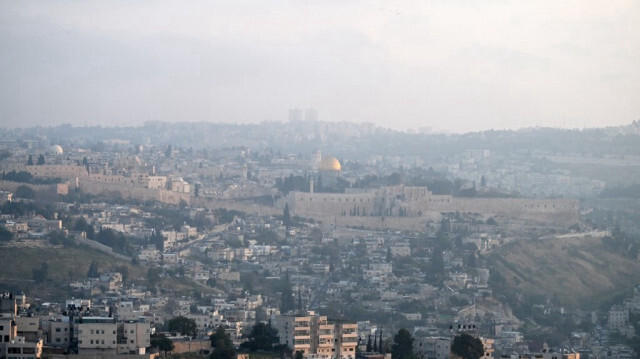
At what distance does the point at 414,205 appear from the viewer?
7025 cm

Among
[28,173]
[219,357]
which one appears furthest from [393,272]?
[219,357]

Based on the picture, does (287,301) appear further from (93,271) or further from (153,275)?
(93,271)

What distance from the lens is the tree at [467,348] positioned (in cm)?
3475

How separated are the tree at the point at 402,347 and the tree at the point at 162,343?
4.79m

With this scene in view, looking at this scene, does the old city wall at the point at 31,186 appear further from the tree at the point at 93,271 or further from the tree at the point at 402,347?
the tree at the point at 402,347

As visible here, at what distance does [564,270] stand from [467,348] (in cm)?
2467

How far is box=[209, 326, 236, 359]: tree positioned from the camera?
103 feet

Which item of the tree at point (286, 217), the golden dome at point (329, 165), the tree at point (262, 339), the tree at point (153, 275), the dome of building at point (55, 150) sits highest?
the dome of building at point (55, 150)

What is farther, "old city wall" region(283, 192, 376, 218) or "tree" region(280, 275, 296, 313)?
"old city wall" region(283, 192, 376, 218)

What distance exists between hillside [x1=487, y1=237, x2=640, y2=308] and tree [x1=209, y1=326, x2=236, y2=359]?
2027 cm

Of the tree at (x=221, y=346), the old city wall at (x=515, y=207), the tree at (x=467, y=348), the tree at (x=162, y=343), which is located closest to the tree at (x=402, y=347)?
the tree at (x=467, y=348)

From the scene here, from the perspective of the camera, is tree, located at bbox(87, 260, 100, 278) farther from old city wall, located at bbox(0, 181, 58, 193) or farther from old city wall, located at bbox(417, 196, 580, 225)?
old city wall, located at bbox(417, 196, 580, 225)

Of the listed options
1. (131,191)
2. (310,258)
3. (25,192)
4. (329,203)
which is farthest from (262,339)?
(329,203)

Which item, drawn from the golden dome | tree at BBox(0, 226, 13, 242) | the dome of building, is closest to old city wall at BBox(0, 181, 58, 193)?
tree at BBox(0, 226, 13, 242)
